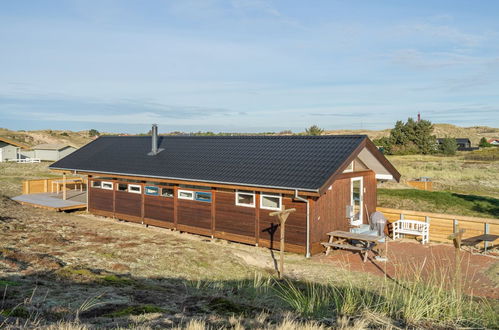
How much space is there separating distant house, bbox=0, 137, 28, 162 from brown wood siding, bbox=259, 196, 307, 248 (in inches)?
1941

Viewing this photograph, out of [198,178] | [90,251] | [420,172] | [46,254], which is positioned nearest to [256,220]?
[198,178]

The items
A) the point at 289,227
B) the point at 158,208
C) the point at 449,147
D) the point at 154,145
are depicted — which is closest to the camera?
the point at 289,227

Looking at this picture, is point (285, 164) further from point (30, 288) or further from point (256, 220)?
point (30, 288)

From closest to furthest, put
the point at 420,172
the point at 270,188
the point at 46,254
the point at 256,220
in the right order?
the point at 46,254 → the point at 270,188 → the point at 256,220 → the point at 420,172

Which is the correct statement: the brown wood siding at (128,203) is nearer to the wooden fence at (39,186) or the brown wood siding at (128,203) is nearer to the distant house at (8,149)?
the wooden fence at (39,186)

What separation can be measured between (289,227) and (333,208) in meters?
2.04

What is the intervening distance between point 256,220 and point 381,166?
6.37 meters

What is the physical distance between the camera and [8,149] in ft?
175

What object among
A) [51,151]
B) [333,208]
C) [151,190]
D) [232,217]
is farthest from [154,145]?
[51,151]

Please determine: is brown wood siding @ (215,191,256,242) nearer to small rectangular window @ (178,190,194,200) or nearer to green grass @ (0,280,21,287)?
small rectangular window @ (178,190,194,200)

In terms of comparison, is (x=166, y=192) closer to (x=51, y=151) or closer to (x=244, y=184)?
(x=244, y=184)

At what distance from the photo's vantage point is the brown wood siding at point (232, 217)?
1523 cm

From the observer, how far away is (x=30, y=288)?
25.6 ft

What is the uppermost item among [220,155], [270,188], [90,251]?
[220,155]
